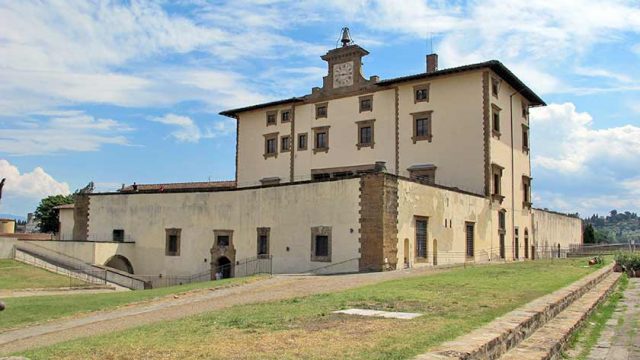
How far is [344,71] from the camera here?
138 ft

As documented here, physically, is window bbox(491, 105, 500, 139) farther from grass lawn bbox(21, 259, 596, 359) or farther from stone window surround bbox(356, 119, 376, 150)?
grass lawn bbox(21, 259, 596, 359)

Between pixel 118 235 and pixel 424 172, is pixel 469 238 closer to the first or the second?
pixel 424 172

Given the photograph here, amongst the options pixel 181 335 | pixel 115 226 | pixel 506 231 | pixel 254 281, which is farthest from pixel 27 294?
pixel 506 231

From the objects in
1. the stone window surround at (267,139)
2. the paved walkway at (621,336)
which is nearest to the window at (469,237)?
the stone window surround at (267,139)

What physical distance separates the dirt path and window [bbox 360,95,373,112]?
1959cm

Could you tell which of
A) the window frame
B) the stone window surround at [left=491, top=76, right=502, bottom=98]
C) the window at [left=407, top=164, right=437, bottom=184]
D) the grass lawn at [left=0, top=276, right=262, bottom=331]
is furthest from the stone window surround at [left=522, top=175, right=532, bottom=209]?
the grass lawn at [left=0, top=276, right=262, bottom=331]

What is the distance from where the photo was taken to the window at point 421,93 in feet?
124

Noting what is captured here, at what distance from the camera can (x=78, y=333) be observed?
13.2 meters

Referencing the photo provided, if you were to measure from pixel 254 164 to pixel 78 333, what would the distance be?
33.7m

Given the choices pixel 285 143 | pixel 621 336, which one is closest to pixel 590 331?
pixel 621 336

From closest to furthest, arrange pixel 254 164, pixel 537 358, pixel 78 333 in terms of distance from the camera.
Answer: pixel 537 358 → pixel 78 333 → pixel 254 164

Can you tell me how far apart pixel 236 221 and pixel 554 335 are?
27.2 meters

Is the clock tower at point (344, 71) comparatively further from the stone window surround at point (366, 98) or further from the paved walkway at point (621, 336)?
the paved walkway at point (621, 336)

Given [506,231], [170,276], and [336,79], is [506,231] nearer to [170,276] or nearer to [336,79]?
[336,79]
